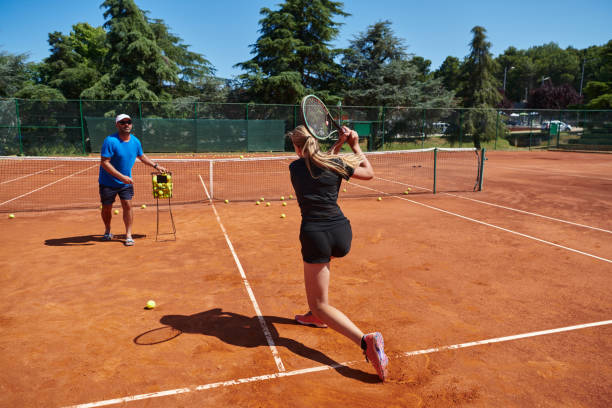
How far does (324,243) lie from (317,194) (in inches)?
15.1

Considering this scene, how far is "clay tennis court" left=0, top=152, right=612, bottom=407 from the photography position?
3088 millimetres

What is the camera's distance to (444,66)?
315 ft

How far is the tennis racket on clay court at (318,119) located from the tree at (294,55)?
27.3 meters

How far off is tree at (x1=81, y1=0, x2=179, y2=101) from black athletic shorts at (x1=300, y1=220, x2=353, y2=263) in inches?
1101

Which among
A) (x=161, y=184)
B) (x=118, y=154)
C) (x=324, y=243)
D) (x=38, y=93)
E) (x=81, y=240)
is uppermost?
(x=38, y=93)

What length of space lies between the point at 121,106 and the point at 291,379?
26616 mm

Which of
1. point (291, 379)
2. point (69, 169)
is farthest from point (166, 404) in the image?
point (69, 169)

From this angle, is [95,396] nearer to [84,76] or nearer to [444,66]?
[84,76]

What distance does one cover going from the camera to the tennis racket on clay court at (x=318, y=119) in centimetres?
377

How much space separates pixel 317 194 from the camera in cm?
318

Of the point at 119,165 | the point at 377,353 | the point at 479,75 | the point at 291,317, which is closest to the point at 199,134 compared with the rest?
the point at 119,165

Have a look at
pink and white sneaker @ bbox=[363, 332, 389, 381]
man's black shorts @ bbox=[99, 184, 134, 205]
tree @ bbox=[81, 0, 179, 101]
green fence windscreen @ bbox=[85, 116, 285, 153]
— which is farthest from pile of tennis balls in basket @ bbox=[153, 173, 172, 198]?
tree @ bbox=[81, 0, 179, 101]

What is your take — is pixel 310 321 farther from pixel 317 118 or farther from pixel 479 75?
pixel 479 75

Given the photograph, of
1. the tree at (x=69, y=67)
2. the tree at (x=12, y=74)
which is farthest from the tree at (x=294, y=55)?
the tree at (x=12, y=74)
